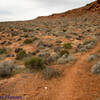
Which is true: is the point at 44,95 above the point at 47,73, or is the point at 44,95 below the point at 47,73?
below

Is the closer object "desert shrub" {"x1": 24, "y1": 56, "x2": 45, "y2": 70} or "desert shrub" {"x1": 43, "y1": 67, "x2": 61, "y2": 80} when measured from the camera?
"desert shrub" {"x1": 43, "y1": 67, "x2": 61, "y2": 80}

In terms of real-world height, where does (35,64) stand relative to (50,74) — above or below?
above

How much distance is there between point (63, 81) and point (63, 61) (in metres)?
1.73

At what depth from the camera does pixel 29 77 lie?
4.34 m

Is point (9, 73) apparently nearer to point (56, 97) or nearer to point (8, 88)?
point (8, 88)

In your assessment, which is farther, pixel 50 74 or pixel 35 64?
pixel 35 64

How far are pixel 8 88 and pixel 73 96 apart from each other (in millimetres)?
2383

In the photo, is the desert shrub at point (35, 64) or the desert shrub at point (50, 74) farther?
the desert shrub at point (35, 64)

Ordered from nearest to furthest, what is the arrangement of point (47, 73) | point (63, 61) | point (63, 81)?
point (63, 81)
point (47, 73)
point (63, 61)

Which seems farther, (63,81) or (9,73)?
(9,73)

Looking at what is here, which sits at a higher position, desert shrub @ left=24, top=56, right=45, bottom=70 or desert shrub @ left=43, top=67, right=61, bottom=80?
desert shrub @ left=24, top=56, right=45, bottom=70

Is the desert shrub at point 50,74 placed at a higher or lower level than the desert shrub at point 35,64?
lower

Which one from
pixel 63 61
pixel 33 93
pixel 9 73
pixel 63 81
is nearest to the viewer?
pixel 33 93

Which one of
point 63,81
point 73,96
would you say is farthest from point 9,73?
point 73,96
